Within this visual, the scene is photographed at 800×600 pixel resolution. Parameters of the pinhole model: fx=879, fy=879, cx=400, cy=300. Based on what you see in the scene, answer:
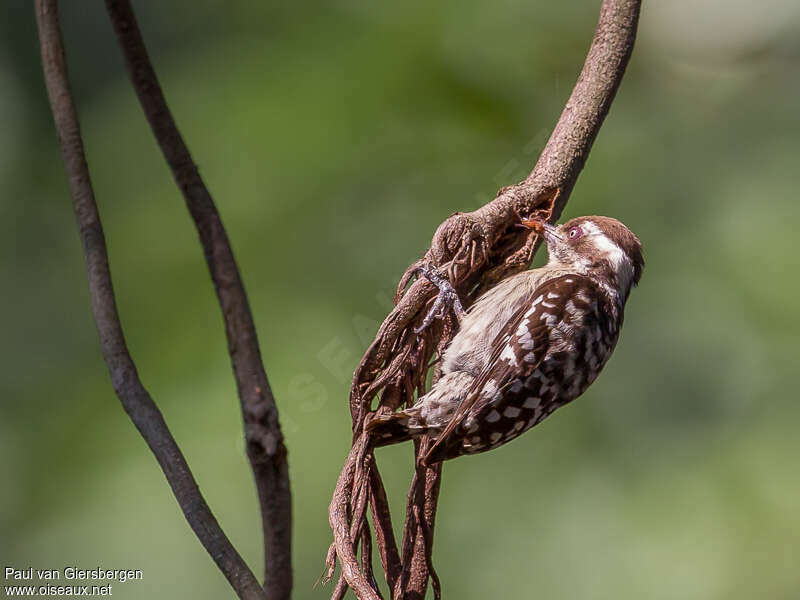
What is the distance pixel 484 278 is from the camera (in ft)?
8.73

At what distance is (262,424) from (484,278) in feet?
5.63

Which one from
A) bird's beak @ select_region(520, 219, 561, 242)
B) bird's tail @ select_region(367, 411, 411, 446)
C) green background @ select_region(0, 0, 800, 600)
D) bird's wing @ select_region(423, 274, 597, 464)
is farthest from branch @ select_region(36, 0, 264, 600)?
green background @ select_region(0, 0, 800, 600)

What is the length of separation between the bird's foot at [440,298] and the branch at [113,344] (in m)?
0.98

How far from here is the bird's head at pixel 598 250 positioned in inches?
104

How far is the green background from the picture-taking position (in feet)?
14.6

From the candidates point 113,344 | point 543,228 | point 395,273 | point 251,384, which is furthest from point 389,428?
point 395,273

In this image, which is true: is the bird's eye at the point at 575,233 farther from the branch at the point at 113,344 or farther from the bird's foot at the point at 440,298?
the branch at the point at 113,344

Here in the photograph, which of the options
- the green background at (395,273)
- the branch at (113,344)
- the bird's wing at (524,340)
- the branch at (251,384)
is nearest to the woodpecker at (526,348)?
the bird's wing at (524,340)

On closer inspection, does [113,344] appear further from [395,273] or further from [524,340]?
[395,273]

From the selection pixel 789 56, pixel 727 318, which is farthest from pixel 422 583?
pixel 789 56

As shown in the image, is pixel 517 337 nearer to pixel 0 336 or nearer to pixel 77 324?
pixel 77 324

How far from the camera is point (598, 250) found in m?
2.68

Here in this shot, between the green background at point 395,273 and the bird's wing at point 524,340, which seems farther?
the green background at point 395,273

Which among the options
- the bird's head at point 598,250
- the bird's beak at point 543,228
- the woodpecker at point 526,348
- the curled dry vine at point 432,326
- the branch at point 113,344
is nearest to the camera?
the branch at point 113,344
